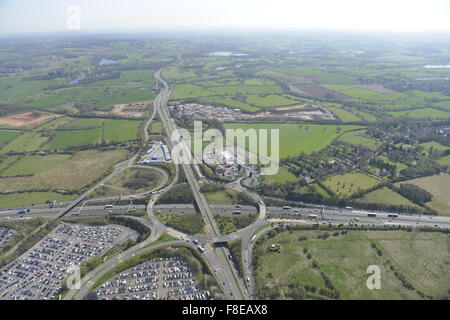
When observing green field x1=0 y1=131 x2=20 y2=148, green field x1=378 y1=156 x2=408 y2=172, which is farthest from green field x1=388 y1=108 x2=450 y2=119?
green field x1=0 y1=131 x2=20 y2=148

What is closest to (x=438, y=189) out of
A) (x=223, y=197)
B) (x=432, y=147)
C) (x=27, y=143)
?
(x=432, y=147)

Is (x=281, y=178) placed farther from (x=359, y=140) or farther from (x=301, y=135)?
(x=359, y=140)

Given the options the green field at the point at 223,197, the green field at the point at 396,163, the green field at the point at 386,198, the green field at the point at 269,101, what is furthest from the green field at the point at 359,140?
the green field at the point at 223,197

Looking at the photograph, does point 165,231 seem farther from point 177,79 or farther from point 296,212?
point 177,79

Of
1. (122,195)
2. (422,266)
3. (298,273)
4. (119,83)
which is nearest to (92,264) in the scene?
(122,195)

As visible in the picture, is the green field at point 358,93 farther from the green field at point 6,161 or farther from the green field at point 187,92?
the green field at point 6,161
